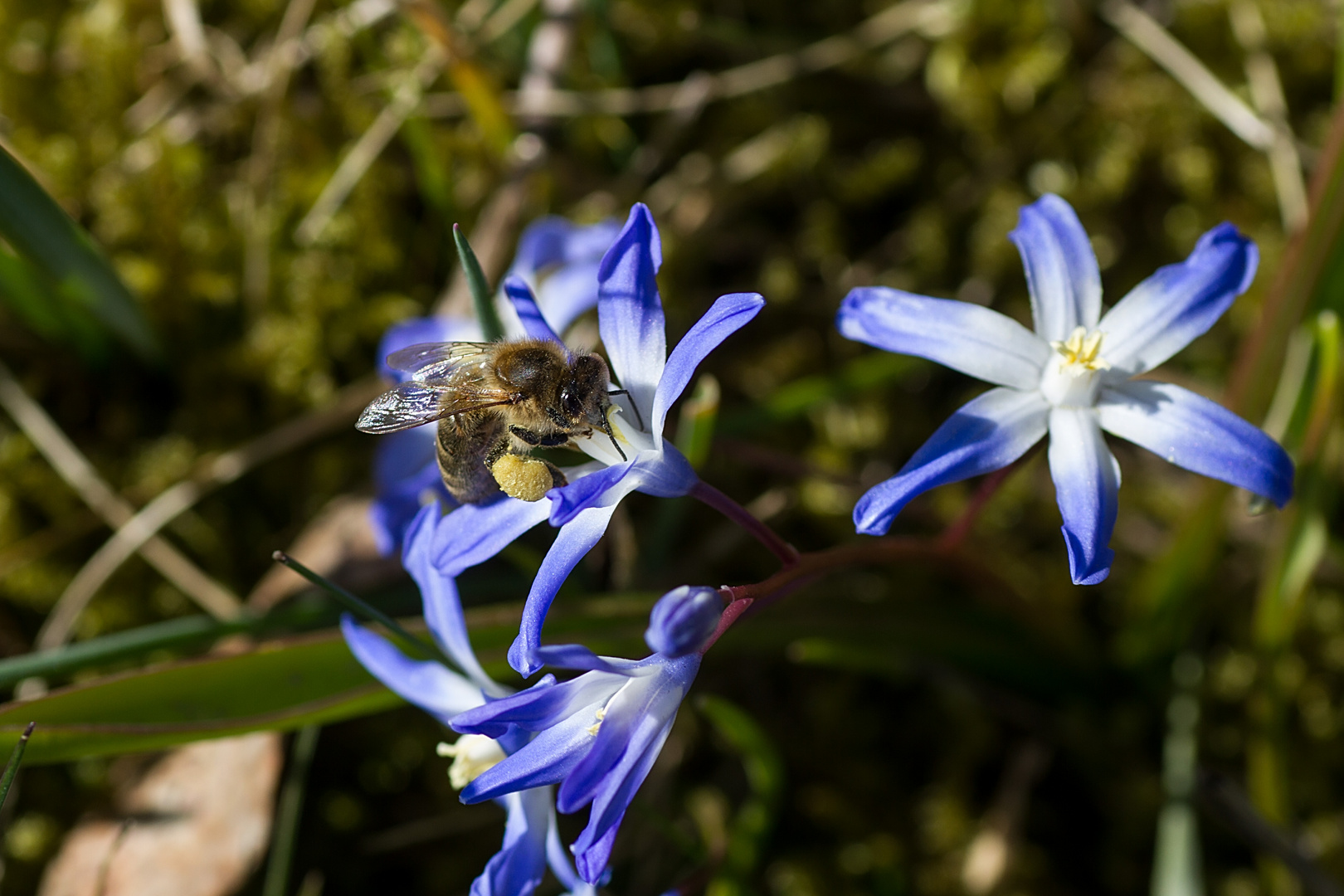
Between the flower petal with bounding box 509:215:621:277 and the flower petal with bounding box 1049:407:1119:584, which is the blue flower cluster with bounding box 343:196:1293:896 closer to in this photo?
the flower petal with bounding box 1049:407:1119:584

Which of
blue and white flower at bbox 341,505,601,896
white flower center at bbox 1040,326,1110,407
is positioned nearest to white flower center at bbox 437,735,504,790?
blue and white flower at bbox 341,505,601,896

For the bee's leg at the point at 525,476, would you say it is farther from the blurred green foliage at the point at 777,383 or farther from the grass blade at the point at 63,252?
the grass blade at the point at 63,252

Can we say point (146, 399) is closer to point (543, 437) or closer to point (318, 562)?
point (318, 562)

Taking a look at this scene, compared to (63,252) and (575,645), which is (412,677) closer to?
(575,645)

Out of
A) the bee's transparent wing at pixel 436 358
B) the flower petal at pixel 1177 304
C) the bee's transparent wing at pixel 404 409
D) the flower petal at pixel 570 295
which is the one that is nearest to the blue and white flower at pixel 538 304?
the flower petal at pixel 570 295

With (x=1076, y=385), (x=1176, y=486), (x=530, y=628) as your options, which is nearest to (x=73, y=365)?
(x=530, y=628)

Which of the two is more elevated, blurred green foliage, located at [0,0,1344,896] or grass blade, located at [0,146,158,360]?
grass blade, located at [0,146,158,360]
